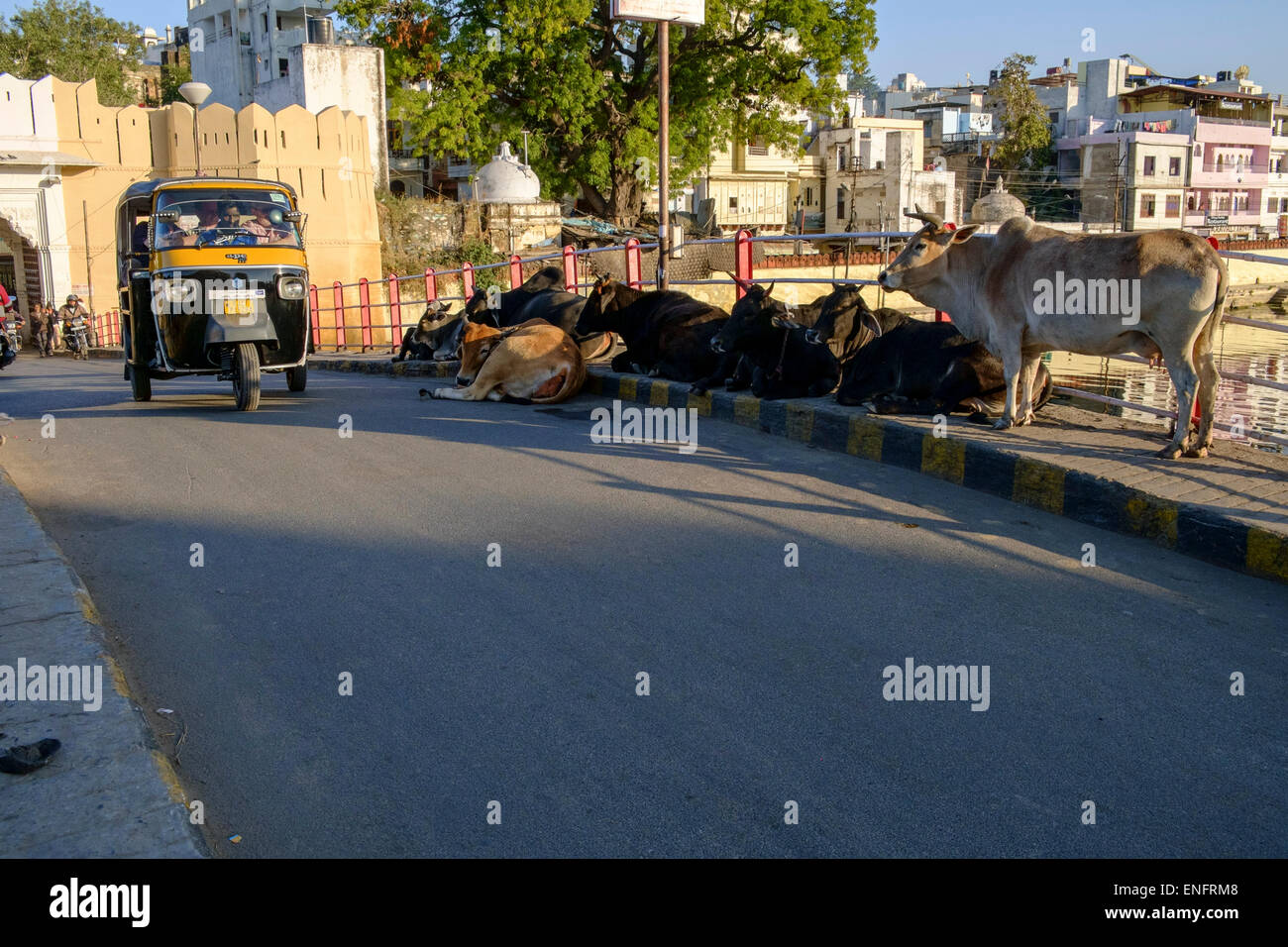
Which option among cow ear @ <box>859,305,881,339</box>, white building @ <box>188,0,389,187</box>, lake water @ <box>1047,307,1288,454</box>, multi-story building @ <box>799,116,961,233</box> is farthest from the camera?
multi-story building @ <box>799,116,961,233</box>

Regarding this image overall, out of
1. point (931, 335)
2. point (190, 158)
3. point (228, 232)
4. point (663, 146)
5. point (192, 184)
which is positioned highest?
point (190, 158)

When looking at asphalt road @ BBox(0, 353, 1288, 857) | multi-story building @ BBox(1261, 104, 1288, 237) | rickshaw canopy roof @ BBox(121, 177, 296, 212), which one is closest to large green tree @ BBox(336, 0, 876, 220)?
rickshaw canopy roof @ BBox(121, 177, 296, 212)

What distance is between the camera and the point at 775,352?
30.3 feet

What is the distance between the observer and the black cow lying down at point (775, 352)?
9086mm

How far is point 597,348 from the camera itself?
12.5 metres

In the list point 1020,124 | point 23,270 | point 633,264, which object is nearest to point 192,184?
point 633,264

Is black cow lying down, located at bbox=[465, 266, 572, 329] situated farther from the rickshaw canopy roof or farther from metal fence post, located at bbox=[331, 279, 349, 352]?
metal fence post, located at bbox=[331, 279, 349, 352]

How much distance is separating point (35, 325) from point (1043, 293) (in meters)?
29.4

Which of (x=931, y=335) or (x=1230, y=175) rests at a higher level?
(x=1230, y=175)

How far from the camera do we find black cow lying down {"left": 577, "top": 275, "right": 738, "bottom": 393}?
1038cm

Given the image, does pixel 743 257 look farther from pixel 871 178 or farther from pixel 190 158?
pixel 871 178

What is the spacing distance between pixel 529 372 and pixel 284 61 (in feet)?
151

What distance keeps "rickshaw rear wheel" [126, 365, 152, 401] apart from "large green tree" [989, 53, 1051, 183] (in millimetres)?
42207
